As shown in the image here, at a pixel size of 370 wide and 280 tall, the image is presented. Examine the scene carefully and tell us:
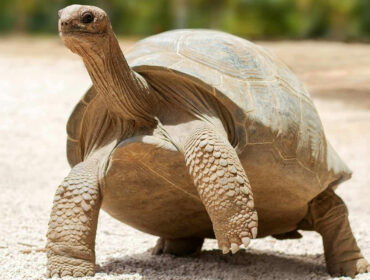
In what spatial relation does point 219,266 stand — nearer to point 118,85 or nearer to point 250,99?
point 250,99

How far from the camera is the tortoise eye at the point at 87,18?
287cm

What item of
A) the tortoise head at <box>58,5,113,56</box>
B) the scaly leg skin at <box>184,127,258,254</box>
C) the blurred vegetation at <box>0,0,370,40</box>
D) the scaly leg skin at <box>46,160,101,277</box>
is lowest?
the blurred vegetation at <box>0,0,370,40</box>

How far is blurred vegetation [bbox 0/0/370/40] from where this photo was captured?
17.7 m

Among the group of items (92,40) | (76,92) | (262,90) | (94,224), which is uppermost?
(92,40)

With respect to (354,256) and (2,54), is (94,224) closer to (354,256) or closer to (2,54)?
(354,256)

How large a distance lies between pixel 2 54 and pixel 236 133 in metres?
11.1

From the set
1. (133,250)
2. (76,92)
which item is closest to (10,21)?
(76,92)

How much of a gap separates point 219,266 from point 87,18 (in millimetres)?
1656

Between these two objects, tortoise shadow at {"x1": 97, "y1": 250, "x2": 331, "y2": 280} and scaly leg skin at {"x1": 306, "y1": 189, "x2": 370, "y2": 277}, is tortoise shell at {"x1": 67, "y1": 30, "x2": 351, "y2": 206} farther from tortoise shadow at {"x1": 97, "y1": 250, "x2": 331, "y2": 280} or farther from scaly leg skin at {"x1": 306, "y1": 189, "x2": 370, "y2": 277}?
tortoise shadow at {"x1": 97, "y1": 250, "x2": 331, "y2": 280}

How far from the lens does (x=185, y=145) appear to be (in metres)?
3.17

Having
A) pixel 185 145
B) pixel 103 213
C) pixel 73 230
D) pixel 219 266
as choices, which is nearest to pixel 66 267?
pixel 73 230

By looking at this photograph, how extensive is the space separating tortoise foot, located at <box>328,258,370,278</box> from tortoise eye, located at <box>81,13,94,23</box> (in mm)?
2076

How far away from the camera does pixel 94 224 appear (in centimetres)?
322

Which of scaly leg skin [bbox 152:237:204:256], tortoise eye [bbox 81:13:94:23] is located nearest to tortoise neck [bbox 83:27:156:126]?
tortoise eye [bbox 81:13:94:23]
